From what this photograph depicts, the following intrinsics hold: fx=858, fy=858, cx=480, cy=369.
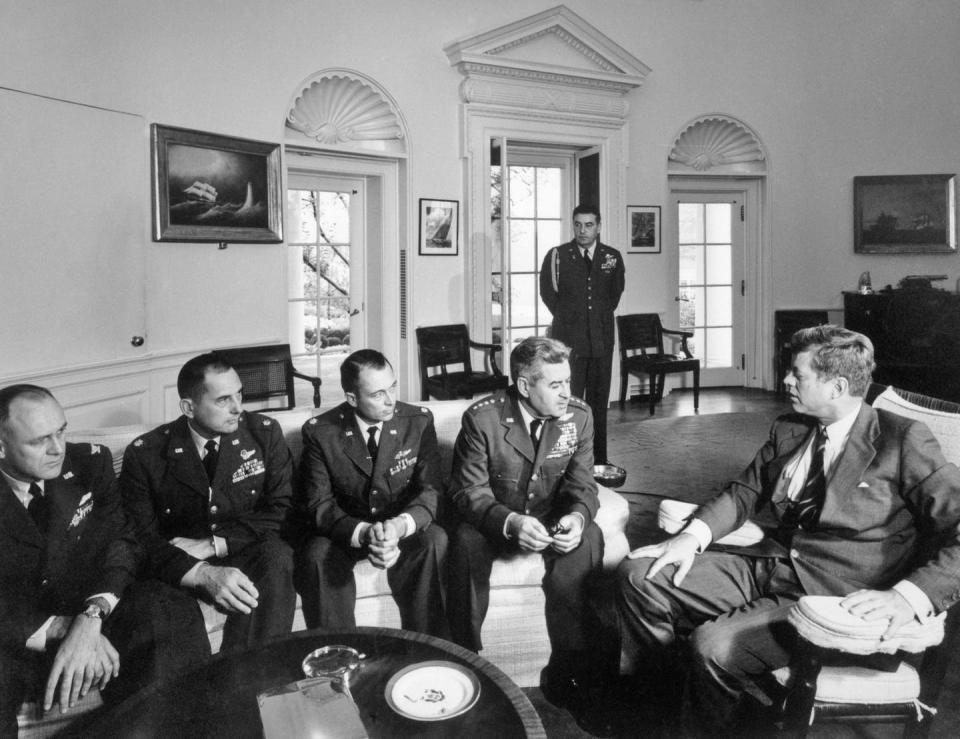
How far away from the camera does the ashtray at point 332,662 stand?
175 centimetres

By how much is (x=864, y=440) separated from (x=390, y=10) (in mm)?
5170

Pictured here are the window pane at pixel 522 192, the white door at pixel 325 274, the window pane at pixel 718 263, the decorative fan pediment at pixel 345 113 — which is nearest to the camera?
the decorative fan pediment at pixel 345 113

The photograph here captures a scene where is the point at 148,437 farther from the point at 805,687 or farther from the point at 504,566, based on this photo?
the point at 805,687

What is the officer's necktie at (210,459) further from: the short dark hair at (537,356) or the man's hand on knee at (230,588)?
the short dark hair at (537,356)

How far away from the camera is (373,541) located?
2.57 metres

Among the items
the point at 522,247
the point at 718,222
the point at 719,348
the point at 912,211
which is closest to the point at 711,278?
the point at 718,222

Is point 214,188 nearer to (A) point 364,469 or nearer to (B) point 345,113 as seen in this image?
(B) point 345,113

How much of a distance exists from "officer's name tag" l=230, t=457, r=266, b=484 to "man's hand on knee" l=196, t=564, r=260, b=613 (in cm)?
38

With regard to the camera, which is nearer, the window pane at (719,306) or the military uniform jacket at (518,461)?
the military uniform jacket at (518,461)

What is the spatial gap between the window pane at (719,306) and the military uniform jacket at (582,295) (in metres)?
2.98

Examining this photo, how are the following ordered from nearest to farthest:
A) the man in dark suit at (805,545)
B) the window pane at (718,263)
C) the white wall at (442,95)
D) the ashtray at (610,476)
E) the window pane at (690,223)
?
1. the man in dark suit at (805,545)
2. the ashtray at (610,476)
3. the white wall at (442,95)
4. the window pane at (690,223)
5. the window pane at (718,263)

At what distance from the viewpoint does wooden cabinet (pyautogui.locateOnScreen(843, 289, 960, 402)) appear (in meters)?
6.62

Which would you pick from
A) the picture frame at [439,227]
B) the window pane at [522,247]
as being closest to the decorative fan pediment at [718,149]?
the window pane at [522,247]

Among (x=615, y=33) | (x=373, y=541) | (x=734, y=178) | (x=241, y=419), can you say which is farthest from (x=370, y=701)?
(x=734, y=178)
